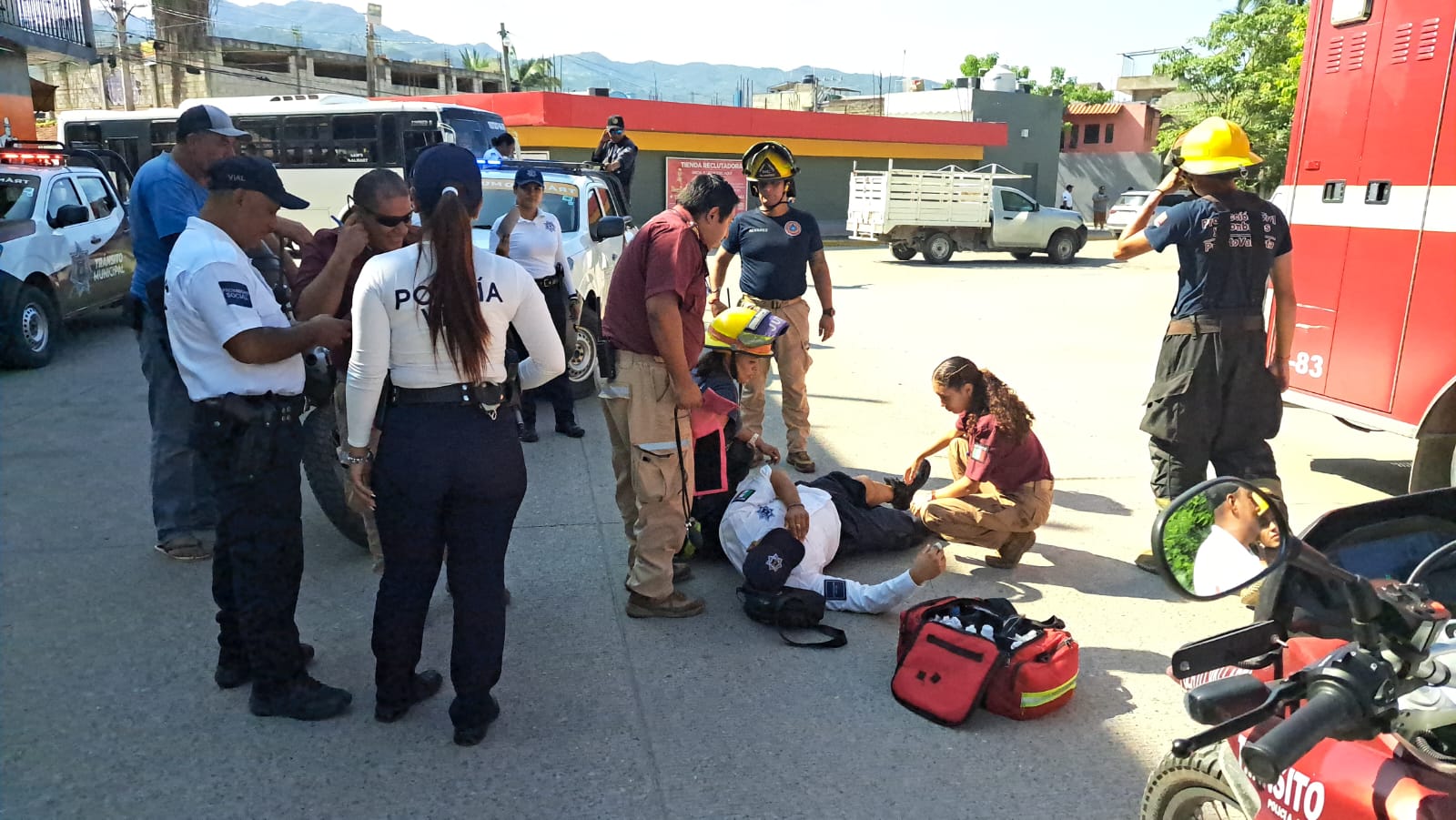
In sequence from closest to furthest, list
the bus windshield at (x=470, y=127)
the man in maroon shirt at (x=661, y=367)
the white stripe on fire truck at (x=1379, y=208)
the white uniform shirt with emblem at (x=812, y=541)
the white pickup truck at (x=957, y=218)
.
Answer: the man in maroon shirt at (x=661, y=367), the white uniform shirt with emblem at (x=812, y=541), the white stripe on fire truck at (x=1379, y=208), the bus windshield at (x=470, y=127), the white pickup truck at (x=957, y=218)

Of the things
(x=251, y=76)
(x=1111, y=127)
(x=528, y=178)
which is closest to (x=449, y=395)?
(x=528, y=178)

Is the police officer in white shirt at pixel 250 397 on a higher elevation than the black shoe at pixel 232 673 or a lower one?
higher

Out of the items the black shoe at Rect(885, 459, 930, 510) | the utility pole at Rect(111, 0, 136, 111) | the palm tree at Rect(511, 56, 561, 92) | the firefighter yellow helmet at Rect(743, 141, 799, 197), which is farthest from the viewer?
the palm tree at Rect(511, 56, 561, 92)

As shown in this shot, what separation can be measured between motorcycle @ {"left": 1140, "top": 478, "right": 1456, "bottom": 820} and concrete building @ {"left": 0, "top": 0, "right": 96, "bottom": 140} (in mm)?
19842

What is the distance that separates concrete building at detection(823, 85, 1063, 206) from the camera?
39.3 m

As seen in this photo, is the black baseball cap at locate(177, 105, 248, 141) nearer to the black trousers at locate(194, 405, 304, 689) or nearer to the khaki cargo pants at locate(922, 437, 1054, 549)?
the black trousers at locate(194, 405, 304, 689)

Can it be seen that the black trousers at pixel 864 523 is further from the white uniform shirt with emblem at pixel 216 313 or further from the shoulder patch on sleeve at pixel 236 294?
the shoulder patch on sleeve at pixel 236 294

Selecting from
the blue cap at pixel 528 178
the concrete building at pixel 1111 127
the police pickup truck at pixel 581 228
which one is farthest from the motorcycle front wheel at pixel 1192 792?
the concrete building at pixel 1111 127

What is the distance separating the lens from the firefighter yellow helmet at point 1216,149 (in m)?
4.22

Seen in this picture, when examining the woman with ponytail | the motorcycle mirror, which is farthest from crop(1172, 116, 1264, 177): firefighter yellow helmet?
the motorcycle mirror

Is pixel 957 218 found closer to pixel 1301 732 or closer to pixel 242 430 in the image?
pixel 242 430

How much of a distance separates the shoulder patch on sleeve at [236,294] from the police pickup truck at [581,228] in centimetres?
432

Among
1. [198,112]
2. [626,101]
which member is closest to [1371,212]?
[198,112]

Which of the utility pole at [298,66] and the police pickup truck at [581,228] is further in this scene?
the utility pole at [298,66]
